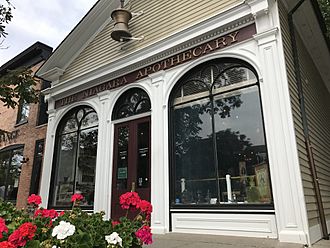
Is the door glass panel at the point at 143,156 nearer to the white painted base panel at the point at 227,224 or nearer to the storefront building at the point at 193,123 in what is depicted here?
the storefront building at the point at 193,123

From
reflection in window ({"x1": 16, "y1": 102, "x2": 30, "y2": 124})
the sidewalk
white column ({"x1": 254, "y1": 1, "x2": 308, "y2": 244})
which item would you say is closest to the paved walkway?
white column ({"x1": 254, "y1": 1, "x2": 308, "y2": 244})

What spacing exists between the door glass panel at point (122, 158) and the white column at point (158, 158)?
103cm

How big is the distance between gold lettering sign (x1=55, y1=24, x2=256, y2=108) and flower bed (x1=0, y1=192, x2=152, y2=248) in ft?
13.7

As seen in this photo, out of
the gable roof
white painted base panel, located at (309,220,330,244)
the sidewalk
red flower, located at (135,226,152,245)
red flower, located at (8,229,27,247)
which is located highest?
the gable roof

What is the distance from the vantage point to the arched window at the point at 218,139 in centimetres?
525

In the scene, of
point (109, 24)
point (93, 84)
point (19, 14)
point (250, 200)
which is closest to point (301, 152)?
point (250, 200)

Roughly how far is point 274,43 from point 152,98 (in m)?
3.07

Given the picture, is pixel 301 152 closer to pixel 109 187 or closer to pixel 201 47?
pixel 201 47

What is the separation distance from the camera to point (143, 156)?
6961 mm

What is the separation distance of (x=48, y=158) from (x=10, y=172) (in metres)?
3.69

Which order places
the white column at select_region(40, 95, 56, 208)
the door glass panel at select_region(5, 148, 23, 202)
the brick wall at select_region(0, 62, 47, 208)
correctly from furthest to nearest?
the door glass panel at select_region(5, 148, 23, 202) < the brick wall at select_region(0, 62, 47, 208) < the white column at select_region(40, 95, 56, 208)

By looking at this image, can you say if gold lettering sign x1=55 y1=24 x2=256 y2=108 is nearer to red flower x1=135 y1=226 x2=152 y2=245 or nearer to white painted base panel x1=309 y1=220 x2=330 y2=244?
white painted base panel x1=309 y1=220 x2=330 y2=244

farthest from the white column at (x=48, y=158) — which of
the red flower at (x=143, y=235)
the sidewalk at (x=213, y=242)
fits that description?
the red flower at (x=143, y=235)

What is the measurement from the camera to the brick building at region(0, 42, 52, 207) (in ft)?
34.7
